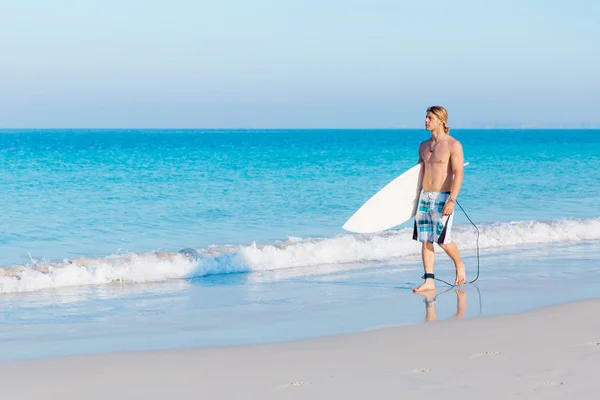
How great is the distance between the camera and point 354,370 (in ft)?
14.5

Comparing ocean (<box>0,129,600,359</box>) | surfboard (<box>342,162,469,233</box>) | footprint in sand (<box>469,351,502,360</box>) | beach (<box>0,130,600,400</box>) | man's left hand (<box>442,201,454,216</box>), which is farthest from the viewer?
surfboard (<box>342,162,469,233</box>)

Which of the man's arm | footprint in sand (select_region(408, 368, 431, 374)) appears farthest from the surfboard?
footprint in sand (select_region(408, 368, 431, 374))

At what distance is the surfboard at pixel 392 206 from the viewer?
756 cm

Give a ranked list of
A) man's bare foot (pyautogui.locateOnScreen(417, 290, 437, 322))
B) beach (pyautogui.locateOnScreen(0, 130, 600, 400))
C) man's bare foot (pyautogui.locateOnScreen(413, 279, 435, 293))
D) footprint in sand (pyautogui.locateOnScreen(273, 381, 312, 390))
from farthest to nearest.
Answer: man's bare foot (pyautogui.locateOnScreen(413, 279, 435, 293)), man's bare foot (pyautogui.locateOnScreen(417, 290, 437, 322)), beach (pyautogui.locateOnScreen(0, 130, 600, 400)), footprint in sand (pyautogui.locateOnScreen(273, 381, 312, 390))

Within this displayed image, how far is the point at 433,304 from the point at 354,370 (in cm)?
223

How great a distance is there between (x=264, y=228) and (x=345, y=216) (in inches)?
Result: 90.6

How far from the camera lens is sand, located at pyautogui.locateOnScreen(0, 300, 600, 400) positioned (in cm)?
405

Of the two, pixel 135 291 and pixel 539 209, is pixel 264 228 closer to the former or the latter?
pixel 135 291

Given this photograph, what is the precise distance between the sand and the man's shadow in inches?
24.7

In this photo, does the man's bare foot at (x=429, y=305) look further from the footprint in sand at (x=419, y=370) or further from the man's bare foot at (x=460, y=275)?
the footprint in sand at (x=419, y=370)

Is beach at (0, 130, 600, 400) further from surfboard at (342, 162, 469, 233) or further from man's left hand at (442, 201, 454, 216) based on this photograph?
man's left hand at (442, 201, 454, 216)

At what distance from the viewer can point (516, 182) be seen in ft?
75.9

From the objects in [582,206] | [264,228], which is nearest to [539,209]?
[582,206]

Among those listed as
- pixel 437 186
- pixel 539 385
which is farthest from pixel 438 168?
pixel 539 385
